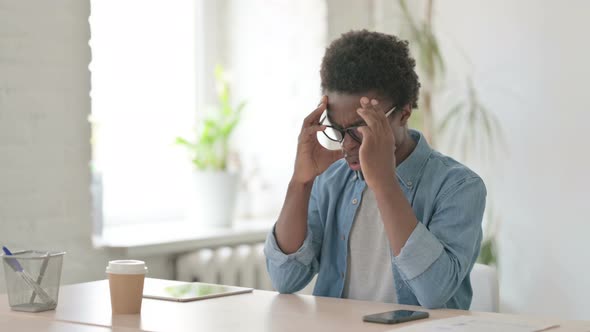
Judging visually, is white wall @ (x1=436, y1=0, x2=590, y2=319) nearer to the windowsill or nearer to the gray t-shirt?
the windowsill

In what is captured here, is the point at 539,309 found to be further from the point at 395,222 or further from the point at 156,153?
the point at 395,222

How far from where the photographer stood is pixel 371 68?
1915 mm

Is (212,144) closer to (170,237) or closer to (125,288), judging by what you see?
(170,237)

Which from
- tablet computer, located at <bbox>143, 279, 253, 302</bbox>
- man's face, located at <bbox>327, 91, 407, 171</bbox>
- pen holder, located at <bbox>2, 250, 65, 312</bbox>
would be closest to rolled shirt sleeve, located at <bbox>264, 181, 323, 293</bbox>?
tablet computer, located at <bbox>143, 279, 253, 302</bbox>

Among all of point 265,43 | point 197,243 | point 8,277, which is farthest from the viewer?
point 265,43

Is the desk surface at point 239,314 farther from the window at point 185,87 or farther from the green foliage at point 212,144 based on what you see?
the window at point 185,87

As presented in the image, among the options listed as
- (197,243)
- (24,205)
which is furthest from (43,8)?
(197,243)

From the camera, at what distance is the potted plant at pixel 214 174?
3.40 metres

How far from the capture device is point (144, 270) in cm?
175

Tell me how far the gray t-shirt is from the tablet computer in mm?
241

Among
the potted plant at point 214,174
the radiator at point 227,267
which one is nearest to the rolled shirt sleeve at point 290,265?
the radiator at point 227,267

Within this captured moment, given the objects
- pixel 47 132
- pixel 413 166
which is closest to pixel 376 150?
pixel 413 166

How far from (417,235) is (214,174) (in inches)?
68.0

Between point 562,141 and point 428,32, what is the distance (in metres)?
0.68
